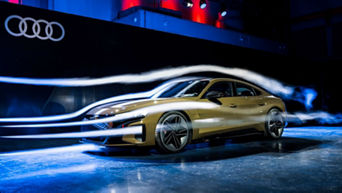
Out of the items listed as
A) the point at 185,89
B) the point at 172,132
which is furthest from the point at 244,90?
the point at 172,132

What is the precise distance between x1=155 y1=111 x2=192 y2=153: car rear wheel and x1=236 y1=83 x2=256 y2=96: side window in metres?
1.70

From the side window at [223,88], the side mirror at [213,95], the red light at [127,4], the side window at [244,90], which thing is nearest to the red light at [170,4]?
the red light at [127,4]

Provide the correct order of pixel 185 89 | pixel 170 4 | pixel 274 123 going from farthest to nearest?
pixel 170 4 → pixel 274 123 → pixel 185 89

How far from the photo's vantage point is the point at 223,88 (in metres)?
6.35

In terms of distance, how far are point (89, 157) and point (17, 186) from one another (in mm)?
1840

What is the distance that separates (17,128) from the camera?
6930 millimetres

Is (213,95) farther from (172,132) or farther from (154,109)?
(154,109)

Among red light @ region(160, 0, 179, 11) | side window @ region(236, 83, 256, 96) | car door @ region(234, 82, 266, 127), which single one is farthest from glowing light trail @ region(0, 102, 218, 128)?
red light @ region(160, 0, 179, 11)

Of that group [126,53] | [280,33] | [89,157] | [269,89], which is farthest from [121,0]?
[280,33]

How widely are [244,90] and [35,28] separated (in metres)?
4.92

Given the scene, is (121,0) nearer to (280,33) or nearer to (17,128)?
(17,128)

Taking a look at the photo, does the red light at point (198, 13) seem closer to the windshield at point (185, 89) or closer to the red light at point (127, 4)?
the red light at point (127, 4)

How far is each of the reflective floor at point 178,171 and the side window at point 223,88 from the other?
1.15m

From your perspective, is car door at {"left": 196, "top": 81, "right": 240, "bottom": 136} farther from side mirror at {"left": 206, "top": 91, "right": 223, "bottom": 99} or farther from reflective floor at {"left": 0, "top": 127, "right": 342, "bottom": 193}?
reflective floor at {"left": 0, "top": 127, "right": 342, "bottom": 193}
